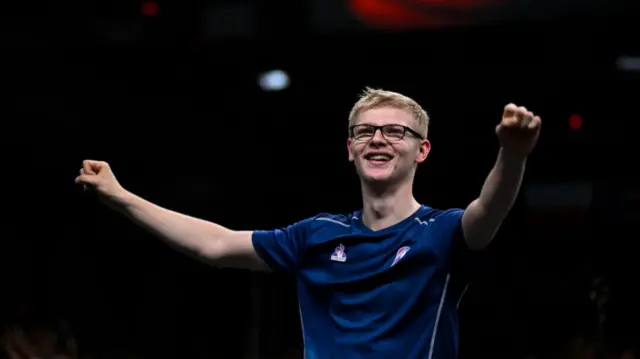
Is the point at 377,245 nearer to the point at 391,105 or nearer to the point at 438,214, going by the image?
the point at 438,214

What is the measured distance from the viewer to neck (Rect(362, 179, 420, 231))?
2.62m

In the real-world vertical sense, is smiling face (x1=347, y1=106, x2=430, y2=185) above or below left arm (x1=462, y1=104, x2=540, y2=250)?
above

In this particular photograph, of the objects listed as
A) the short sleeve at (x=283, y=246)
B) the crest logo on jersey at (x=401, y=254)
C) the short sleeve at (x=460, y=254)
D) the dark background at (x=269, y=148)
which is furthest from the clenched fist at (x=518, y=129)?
the dark background at (x=269, y=148)

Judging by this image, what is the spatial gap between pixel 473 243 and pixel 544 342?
437 cm

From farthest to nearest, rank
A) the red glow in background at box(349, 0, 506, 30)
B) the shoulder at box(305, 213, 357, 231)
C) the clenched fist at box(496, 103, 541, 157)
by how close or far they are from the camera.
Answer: the red glow in background at box(349, 0, 506, 30)
the shoulder at box(305, 213, 357, 231)
the clenched fist at box(496, 103, 541, 157)

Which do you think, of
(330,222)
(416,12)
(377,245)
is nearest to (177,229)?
(330,222)

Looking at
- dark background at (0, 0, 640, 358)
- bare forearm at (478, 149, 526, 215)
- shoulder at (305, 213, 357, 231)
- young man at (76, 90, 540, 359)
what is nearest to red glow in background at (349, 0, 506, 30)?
dark background at (0, 0, 640, 358)

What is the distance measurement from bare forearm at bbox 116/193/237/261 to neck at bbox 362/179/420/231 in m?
0.43

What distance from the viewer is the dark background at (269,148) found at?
6660mm

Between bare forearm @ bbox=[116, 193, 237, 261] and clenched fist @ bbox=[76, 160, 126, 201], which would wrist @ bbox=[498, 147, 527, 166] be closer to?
bare forearm @ bbox=[116, 193, 237, 261]

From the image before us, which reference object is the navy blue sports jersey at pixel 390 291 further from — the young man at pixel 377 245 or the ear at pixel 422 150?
the ear at pixel 422 150

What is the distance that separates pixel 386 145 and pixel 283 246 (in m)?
0.40

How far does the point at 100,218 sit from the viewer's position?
789 centimetres

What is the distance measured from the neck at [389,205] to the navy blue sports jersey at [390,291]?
27mm
